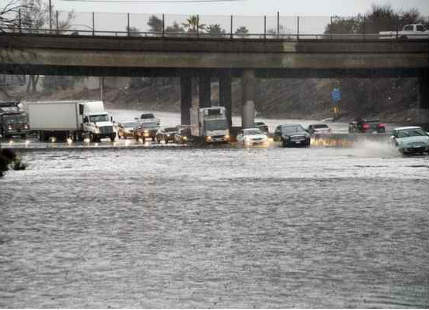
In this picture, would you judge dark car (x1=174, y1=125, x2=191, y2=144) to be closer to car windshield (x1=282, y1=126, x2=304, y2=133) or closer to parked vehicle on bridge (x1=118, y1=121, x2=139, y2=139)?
parked vehicle on bridge (x1=118, y1=121, x2=139, y2=139)

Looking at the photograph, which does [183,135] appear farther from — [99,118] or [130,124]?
[130,124]

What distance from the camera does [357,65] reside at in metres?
81.1

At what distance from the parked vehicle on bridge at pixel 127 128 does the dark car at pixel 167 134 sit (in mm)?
6602

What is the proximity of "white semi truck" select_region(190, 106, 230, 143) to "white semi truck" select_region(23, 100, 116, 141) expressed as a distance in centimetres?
1157

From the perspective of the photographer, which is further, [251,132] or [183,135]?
[183,135]

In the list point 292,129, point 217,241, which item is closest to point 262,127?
point 292,129

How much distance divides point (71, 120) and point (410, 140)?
43.3 meters

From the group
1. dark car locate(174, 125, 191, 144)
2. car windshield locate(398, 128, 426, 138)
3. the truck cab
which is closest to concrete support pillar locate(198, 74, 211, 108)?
dark car locate(174, 125, 191, 144)

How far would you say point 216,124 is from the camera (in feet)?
236

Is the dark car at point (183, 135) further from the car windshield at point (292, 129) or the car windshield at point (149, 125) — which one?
the car windshield at point (292, 129)

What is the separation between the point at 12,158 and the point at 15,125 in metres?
51.4

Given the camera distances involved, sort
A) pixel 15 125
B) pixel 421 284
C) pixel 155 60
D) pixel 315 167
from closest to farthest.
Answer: pixel 421 284 → pixel 315 167 → pixel 155 60 → pixel 15 125

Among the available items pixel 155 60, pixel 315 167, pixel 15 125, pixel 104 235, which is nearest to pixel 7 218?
pixel 104 235

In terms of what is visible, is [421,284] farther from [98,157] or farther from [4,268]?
[98,157]
